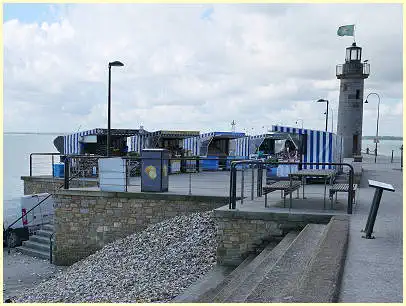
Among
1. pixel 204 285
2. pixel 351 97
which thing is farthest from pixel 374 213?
pixel 351 97

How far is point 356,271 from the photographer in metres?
5.76

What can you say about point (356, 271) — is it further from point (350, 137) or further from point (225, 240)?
point (350, 137)

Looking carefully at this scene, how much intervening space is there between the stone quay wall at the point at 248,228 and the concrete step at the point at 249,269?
1.13 feet

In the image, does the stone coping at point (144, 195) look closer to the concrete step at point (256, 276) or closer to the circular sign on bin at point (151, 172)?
the circular sign on bin at point (151, 172)

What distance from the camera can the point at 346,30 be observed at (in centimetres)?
3500

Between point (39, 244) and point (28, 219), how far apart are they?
7.54 feet

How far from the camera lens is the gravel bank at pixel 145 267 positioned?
8781 mm

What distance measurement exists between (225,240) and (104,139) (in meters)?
16.8

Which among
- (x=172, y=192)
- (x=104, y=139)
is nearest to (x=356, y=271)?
(x=172, y=192)

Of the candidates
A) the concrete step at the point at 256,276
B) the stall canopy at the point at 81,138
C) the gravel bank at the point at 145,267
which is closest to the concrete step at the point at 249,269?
the concrete step at the point at 256,276

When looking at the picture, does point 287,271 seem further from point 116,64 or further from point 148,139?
point 148,139

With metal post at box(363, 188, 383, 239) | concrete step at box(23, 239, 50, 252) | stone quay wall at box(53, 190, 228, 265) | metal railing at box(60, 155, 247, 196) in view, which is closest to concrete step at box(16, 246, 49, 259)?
concrete step at box(23, 239, 50, 252)

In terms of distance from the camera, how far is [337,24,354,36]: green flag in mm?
34791

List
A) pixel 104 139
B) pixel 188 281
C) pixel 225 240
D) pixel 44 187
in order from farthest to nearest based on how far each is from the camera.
Result: 1. pixel 104 139
2. pixel 44 187
3. pixel 225 240
4. pixel 188 281
